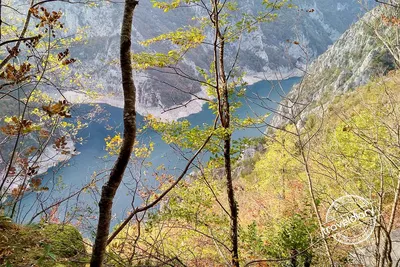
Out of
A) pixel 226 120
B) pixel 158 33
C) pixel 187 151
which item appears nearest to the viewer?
pixel 226 120

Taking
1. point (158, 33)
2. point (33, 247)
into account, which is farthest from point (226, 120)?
point (158, 33)

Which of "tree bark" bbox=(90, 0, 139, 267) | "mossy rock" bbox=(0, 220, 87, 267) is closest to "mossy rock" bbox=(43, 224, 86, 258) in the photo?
"mossy rock" bbox=(0, 220, 87, 267)

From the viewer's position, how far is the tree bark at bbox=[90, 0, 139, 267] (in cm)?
168

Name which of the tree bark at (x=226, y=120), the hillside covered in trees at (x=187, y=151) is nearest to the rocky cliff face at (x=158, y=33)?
the hillside covered in trees at (x=187, y=151)

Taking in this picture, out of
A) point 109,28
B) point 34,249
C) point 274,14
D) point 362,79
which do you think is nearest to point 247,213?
point 274,14

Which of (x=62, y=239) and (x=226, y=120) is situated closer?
(x=62, y=239)

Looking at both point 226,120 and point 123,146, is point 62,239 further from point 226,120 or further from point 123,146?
point 226,120

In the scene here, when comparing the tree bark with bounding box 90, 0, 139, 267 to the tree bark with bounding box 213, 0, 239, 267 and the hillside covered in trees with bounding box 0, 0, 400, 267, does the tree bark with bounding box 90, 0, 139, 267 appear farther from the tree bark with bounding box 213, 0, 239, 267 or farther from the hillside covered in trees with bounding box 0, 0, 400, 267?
the tree bark with bounding box 213, 0, 239, 267

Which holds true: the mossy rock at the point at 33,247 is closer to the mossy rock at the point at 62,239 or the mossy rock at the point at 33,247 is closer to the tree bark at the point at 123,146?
the mossy rock at the point at 62,239

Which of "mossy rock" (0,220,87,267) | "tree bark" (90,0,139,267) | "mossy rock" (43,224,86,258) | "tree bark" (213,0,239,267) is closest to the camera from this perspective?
"tree bark" (90,0,139,267)

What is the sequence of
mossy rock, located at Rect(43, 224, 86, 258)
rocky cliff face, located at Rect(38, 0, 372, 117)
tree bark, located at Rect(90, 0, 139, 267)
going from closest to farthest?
tree bark, located at Rect(90, 0, 139, 267)
mossy rock, located at Rect(43, 224, 86, 258)
rocky cliff face, located at Rect(38, 0, 372, 117)

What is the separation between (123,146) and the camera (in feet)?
5.58

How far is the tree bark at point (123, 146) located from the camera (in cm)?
168

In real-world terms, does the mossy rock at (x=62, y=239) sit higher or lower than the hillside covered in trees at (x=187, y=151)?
lower
